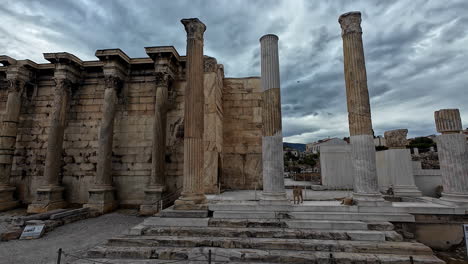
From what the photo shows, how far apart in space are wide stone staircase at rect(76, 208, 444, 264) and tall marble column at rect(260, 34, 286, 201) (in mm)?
1164

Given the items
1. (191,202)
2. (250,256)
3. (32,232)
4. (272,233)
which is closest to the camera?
(250,256)

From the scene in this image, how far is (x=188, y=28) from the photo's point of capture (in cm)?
876

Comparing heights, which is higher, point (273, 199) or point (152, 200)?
point (273, 199)

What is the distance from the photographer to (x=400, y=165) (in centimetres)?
960

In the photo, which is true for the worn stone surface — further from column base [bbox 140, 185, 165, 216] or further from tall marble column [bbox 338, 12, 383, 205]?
tall marble column [bbox 338, 12, 383, 205]

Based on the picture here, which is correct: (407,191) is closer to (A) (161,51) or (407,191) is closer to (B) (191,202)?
(B) (191,202)

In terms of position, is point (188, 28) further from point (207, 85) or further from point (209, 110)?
point (209, 110)

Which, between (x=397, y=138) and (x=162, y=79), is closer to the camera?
(x=397, y=138)

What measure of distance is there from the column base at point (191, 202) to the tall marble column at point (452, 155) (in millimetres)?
8264

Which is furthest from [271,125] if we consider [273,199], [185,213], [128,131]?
[128,131]

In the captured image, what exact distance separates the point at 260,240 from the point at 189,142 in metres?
4.17

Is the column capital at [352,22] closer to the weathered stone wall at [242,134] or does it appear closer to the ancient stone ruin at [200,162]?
the ancient stone ruin at [200,162]

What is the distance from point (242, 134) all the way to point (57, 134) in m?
9.72

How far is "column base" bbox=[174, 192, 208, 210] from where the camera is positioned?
7.61m
